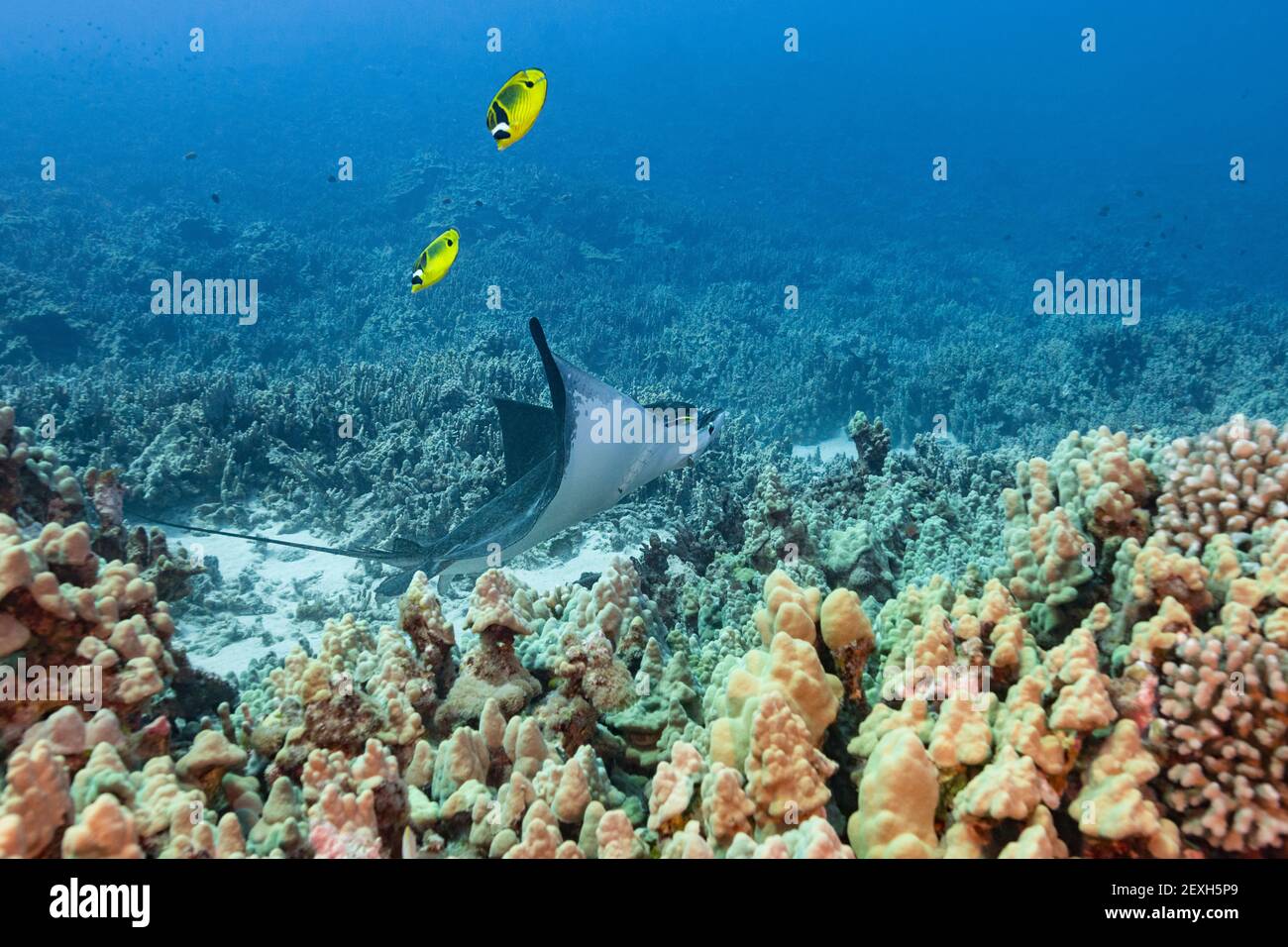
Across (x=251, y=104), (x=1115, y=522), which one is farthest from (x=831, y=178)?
(x=1115, y=522)

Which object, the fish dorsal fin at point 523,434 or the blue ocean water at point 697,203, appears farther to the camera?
the blue ocean water at point 697,203

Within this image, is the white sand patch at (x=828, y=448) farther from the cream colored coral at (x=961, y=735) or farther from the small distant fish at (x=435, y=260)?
the cream colored coral at (x=961, y=735)

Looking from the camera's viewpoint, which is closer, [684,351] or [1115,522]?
[1115,522]

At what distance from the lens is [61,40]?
95438 millimetres

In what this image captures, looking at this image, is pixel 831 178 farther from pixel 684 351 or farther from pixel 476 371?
pixel 476 371

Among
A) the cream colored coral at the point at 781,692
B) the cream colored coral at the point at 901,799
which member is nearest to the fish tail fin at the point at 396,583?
the cream colored coral at the point at 781,692

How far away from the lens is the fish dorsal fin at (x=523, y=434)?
17.5ft

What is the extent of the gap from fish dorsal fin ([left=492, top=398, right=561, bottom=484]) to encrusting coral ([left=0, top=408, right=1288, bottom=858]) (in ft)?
7.42

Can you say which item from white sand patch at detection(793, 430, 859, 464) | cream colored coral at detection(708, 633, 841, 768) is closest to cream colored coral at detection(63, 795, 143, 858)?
cream colored coral at detection(708, 633, 841, 768)

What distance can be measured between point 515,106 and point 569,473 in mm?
2935

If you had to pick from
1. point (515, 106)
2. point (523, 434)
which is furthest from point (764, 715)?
point (515, 106)

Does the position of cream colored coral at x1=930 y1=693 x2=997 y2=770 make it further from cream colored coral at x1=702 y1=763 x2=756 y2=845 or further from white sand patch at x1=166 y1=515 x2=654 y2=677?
white sand patch at x1=166 y1=515 x2=654 y2=677

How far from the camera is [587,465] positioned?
410 cm
